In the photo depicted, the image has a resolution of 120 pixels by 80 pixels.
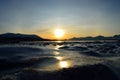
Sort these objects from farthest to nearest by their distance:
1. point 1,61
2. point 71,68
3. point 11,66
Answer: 1. point 1,61
2. point 11,66
3. point 71,68

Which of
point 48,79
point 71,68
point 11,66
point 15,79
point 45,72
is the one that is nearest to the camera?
point 15,79

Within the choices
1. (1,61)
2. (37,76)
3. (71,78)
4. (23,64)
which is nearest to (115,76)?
(71,78)

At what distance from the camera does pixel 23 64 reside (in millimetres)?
9695

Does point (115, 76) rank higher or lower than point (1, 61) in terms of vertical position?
lower

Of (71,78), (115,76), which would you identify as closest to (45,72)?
(71,78)

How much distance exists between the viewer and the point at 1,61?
32.5 feet

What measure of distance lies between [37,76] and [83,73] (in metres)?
1.95

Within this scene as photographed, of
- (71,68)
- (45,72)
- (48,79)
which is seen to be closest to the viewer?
(48,79)

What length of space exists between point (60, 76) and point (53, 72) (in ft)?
1.42

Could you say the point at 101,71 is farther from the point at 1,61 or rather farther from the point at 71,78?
the point at 1,61

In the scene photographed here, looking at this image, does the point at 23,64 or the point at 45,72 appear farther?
the point at 23,64

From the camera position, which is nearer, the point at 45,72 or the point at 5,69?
the point at 45,72

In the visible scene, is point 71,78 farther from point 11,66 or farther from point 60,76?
point 11,66

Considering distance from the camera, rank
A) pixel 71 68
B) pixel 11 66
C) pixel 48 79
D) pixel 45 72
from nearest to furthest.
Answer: pixel 48 79
pixel 45 72
pixel 71 68
pixel 11 66
